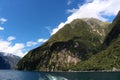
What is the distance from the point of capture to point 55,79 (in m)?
119

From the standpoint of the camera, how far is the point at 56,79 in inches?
4658

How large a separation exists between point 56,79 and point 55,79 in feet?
2.93

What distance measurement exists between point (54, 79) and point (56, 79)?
3552mm

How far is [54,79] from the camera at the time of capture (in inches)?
4791

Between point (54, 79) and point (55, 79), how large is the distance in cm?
270
